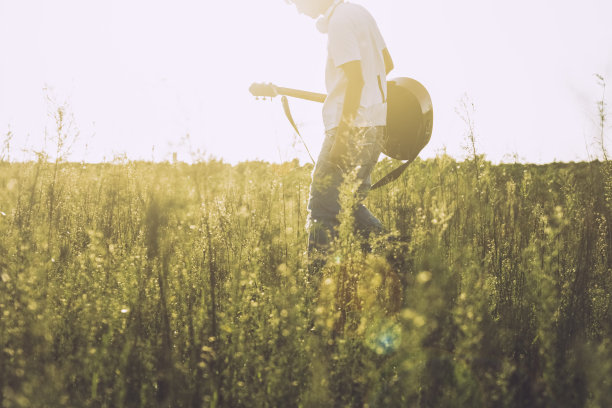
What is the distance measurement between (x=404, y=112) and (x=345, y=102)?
0.97 metres

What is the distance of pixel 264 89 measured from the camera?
3398mm

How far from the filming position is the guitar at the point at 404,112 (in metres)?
3.45

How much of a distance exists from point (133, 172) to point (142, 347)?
5.93 ft

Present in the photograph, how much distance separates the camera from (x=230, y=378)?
5.56 feet

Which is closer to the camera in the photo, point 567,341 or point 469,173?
point 567,341

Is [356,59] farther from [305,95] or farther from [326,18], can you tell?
[305,95]

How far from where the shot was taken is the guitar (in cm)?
345

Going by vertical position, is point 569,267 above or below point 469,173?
below

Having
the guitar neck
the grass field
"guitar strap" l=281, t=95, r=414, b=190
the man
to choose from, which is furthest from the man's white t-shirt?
the grass field

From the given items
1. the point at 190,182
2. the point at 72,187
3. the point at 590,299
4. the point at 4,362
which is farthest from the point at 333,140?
the point at 72,187

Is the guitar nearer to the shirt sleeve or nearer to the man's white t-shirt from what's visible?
the man's white t-shirt

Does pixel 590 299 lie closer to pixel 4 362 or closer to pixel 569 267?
pixel 569 267


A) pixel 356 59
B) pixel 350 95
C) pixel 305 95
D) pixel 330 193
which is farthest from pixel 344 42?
pixel 330 193

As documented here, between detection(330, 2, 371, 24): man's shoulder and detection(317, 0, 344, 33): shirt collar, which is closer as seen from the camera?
detection(330, 2, 371, 24): man's shoulder
